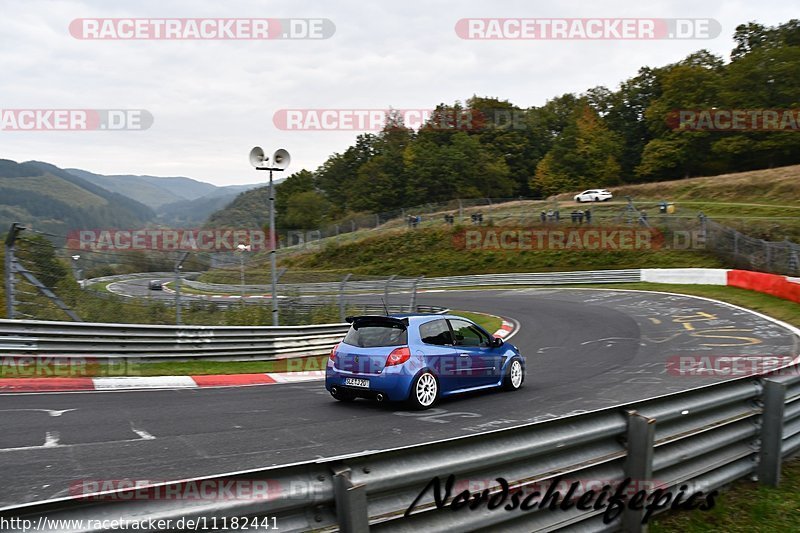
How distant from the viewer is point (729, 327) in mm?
19172

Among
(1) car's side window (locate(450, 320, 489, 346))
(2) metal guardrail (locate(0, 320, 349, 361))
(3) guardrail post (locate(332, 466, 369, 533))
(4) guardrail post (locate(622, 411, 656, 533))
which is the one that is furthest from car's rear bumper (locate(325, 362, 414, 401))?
(3) guardrail post (locate(332, 466, 369, 533))

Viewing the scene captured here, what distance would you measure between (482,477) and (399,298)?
3594 cm

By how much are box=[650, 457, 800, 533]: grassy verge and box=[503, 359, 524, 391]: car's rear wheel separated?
19.0ft

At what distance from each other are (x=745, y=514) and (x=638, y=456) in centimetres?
147

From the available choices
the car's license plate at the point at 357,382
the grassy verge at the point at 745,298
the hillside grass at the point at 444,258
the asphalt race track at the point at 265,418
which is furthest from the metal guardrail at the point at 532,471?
the hillside grass at the point at 444,258

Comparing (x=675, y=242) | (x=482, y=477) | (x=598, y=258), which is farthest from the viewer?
(x=598, y=258)

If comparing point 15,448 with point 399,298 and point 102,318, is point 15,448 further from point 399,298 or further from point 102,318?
point 399,298

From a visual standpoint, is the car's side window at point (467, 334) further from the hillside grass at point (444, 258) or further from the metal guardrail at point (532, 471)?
the hillside grass at point (444, 258)

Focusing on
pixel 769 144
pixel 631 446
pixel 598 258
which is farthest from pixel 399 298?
pixel 769 144

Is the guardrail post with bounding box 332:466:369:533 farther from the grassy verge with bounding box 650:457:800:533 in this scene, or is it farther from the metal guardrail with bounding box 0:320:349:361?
the metal guardrail with bounding box 0:320:349:361

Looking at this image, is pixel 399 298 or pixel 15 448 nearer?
pixel 15 448

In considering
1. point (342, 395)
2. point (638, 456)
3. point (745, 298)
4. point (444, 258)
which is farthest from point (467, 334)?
point (444, 258)

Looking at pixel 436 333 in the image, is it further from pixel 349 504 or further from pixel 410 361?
pixel 349 504

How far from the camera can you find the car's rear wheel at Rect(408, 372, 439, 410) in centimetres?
953
